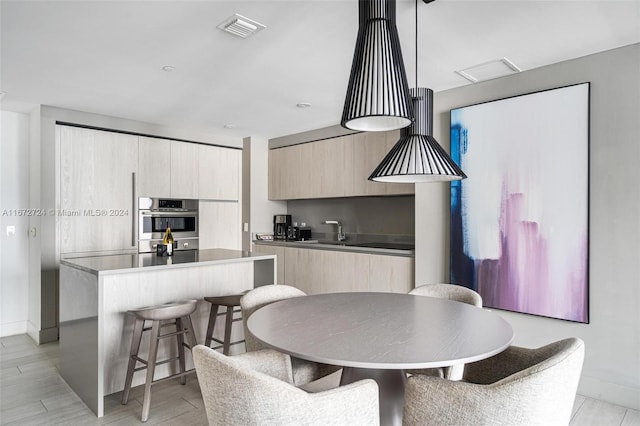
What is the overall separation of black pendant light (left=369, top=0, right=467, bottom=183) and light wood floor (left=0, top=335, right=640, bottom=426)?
6.19 ft

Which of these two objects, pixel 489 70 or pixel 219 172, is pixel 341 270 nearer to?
pixel 219 172

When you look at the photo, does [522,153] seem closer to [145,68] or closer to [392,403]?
[392,403]

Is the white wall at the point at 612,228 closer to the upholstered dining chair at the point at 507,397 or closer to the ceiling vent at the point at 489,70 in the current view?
the ceiling vent at the point at 489,70

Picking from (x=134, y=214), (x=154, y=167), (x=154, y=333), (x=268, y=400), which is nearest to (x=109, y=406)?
(x=154, y=333)

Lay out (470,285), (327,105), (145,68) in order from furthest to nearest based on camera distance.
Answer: (327,105), (470,285), (145,68)

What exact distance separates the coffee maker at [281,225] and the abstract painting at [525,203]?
2789 mm

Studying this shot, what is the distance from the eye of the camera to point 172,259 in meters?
3.16

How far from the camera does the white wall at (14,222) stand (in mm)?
4215

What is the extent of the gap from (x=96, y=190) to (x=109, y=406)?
252cm

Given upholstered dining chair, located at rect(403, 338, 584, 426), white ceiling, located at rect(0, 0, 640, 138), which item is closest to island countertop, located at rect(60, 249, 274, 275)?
white ceiling, located at rect(0, 0, 640, 138)

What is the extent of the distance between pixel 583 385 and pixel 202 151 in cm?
473

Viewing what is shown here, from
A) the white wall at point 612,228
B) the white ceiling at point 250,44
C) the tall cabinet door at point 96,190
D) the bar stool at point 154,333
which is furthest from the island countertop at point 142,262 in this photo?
the white wall at point 612,228

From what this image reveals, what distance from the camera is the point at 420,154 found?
1910 mm

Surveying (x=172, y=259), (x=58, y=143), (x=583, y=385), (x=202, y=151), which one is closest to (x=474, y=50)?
(x=583, y=385)
